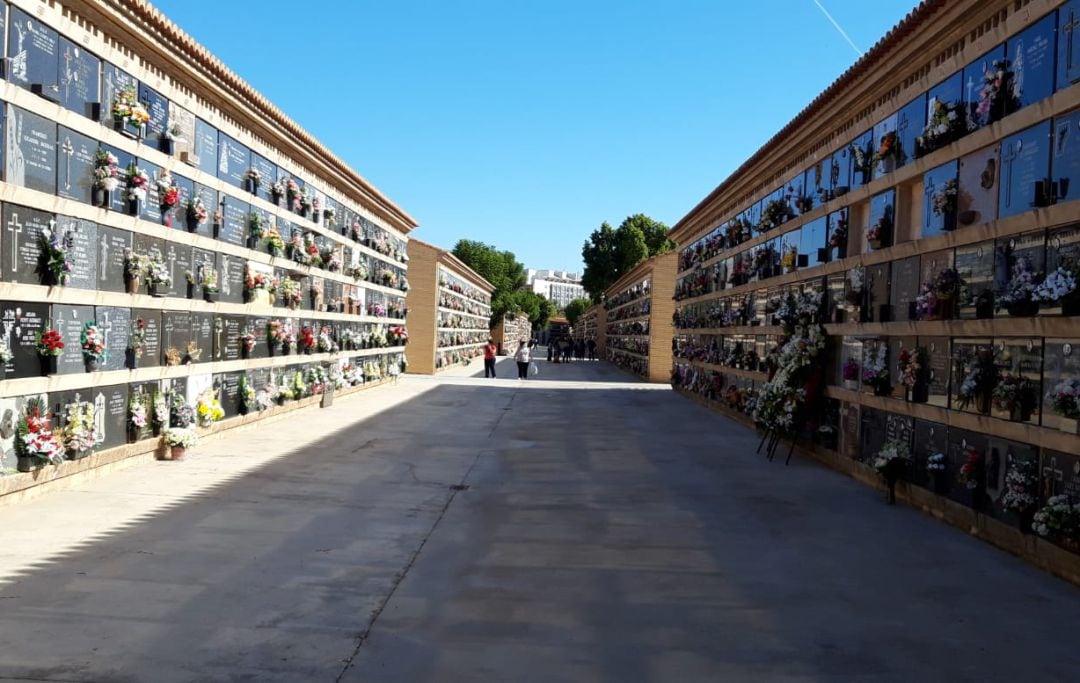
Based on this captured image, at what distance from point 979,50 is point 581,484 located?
672 cm

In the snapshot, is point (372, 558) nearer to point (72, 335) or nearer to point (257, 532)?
point (257, 532)

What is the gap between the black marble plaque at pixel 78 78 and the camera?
859 cm

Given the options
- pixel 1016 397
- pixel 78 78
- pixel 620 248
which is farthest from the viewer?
pixel 620 248

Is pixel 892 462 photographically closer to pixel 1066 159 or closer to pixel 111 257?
pixel 1066 159

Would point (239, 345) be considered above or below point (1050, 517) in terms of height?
above

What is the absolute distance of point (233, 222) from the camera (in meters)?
13.5

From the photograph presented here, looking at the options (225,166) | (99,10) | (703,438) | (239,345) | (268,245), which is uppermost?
(99,10)

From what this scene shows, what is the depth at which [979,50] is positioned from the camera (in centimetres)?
835

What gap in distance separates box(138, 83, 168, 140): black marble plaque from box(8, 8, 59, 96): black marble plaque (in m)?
1.88

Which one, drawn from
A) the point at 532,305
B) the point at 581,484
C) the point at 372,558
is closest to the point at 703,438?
the point at 581,484

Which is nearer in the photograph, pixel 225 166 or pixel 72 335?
pixel 72 335

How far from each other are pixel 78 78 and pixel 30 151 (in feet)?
4.53

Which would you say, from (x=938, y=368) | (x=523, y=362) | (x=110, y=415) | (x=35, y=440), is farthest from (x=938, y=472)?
(x=523, y=362)

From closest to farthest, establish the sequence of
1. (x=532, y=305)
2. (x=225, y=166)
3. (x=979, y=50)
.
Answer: (x=979, y=50) < (x=225, y=166) < (x=532, y=305)
